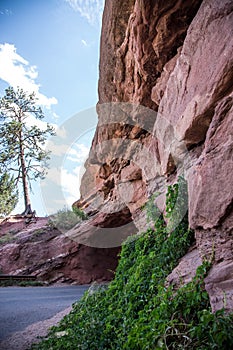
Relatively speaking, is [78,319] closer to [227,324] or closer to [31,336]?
[31,336]

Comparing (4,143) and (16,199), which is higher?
(4,143)

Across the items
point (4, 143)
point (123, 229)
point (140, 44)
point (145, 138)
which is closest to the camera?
point (140, 44)

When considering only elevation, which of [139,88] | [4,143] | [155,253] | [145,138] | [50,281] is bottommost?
[50,281]

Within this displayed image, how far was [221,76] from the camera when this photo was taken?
116 inches

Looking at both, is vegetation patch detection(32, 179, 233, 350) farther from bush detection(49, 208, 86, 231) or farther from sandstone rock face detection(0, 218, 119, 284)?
bush detection(49, 208, 86, 231)

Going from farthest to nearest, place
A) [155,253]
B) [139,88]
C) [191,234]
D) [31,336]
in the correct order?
[139,88]
[155,253]
[31,336]
[191,234]

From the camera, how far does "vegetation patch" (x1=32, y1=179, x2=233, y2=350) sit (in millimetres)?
1857

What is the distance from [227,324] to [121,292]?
94.3 inches

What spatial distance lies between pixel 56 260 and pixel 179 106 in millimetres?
10010

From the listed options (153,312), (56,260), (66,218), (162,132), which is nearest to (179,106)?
(162,132)

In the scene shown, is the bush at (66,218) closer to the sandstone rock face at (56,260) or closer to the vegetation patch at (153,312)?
the sandstone rock face at (56,260)

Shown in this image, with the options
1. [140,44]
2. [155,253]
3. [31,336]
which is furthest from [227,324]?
[140,44]

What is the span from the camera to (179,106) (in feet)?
13.5

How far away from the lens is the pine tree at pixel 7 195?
2006 centimetres
